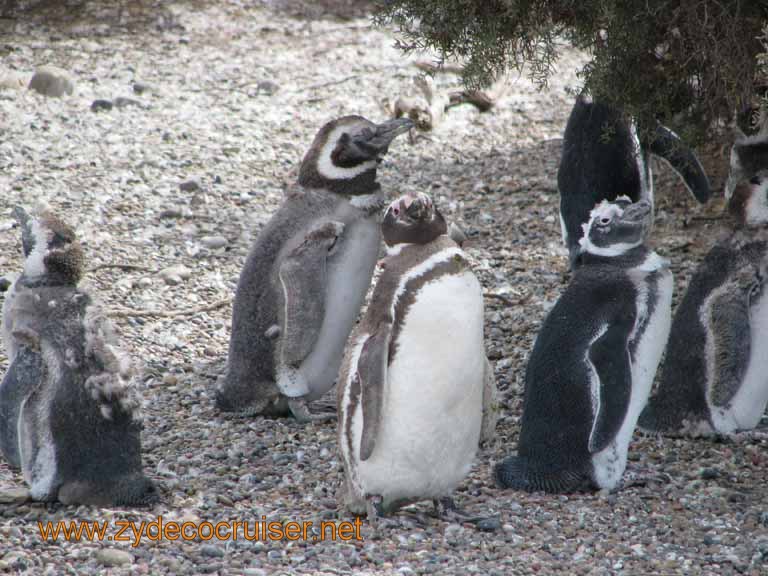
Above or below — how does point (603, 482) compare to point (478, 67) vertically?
below

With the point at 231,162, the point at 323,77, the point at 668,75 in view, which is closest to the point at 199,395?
the point at 668,75

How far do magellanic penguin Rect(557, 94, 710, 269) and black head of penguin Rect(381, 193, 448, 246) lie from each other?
2496mm

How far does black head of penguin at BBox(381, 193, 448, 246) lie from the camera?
12.1 feet

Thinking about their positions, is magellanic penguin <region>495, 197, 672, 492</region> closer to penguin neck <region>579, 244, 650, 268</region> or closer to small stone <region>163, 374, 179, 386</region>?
penguin neck <region>579, 244, 650, 268</region>

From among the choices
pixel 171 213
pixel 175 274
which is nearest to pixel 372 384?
pixel 175 274

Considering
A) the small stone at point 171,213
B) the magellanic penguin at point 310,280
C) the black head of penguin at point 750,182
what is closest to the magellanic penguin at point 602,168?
the black head of penguin at point 750,182

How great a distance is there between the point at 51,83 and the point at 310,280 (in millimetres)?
5073

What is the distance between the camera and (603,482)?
4035 mm

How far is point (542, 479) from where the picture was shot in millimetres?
4027

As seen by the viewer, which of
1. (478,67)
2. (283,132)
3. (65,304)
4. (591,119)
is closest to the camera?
(65,304)

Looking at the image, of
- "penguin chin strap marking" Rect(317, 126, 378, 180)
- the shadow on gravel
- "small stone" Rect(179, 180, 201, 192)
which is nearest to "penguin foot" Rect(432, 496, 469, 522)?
"penguin chin strap marking" Rect(317, 126, 378, 180)

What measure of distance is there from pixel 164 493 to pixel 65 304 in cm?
76

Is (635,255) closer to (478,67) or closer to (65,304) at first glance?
(478,67)

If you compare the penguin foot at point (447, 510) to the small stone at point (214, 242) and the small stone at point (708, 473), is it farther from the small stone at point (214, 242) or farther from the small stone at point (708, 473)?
the small stone at point (214, 242)
